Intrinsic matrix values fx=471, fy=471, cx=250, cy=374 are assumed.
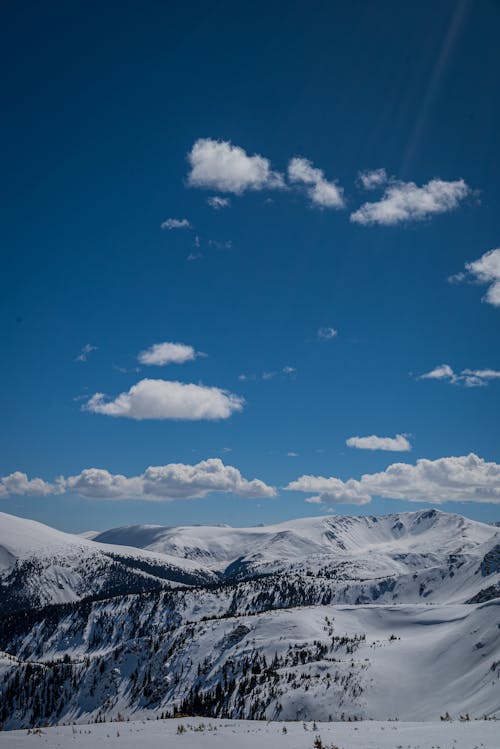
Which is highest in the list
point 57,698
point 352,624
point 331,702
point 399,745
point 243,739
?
point 399,745

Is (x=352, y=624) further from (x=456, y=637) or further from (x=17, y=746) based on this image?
(x=17, y=746)

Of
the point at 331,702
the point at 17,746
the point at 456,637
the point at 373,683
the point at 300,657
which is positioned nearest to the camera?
the point at 17,746

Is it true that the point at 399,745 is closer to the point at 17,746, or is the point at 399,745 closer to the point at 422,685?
the point at 17,746

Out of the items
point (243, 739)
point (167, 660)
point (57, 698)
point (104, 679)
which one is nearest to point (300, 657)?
point (167, 660)

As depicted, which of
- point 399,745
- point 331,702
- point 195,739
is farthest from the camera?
point 331,702

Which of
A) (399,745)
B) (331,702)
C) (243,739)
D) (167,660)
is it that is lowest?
(167,660)

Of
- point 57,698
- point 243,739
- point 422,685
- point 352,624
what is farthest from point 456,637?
point 57,698

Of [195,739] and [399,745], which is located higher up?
[399,745]

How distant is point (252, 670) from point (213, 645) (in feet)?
106

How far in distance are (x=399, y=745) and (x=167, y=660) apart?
15273 centimetres

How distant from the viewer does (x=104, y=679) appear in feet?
509

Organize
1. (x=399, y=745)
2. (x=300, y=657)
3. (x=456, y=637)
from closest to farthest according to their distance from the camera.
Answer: (x=399, y=745) → (x=456, y=637) → (x=300, y=657)

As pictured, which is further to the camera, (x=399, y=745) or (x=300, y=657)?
(x=300, y=657)

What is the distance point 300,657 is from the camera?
122125 mm
